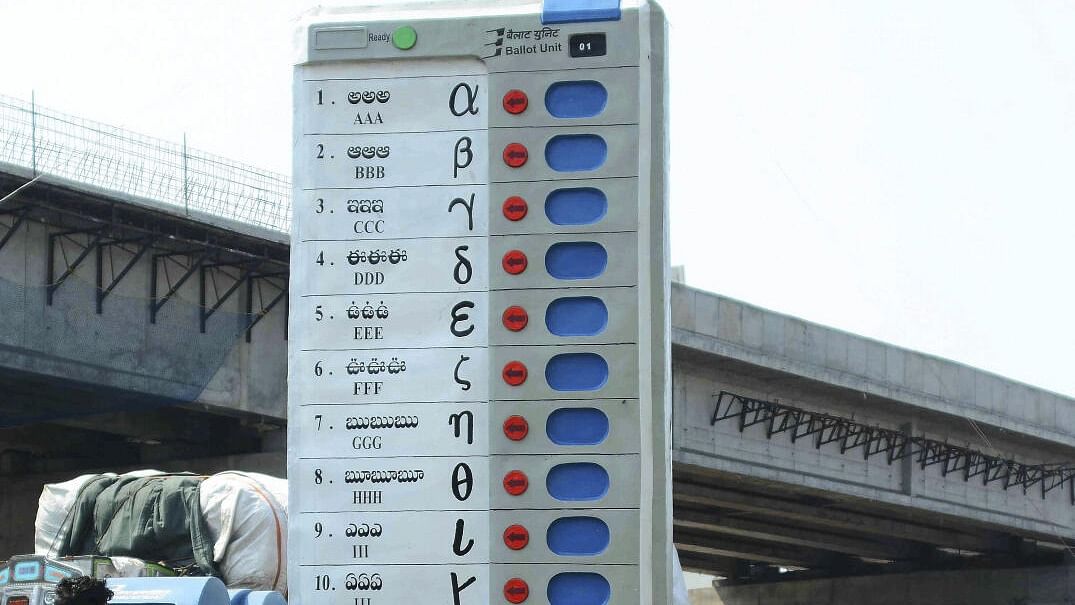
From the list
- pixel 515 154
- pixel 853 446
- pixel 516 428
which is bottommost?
pixel 516 428

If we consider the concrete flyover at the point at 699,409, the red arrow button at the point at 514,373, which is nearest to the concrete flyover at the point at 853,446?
the concrete flyover at the point at 699,409

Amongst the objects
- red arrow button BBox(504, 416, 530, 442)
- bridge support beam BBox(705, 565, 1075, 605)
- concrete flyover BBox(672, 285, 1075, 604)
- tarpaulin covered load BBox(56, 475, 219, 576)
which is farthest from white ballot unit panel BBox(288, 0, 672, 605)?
bridge support beam BBox(705, 565, 1075, 605)

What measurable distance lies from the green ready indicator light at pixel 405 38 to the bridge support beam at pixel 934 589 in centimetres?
6345

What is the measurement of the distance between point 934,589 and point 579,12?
2589 inches

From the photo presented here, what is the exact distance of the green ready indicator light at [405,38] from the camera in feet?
19.8

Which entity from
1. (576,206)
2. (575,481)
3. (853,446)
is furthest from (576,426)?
(853,446)

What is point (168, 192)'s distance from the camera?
33844 mm

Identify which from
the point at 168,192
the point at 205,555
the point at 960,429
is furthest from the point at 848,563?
the point at 205,555

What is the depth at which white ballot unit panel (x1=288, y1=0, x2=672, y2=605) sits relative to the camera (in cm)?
566

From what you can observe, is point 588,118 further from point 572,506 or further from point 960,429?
point 960,429

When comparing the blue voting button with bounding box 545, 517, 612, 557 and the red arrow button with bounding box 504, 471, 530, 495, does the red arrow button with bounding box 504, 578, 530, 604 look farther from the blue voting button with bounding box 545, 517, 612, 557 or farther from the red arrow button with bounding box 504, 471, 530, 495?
the red arrow button with bounding box 504, 471, 530, 495

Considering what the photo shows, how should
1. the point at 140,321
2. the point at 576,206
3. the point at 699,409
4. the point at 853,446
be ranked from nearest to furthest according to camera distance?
1. the point at 576,206
2. the point at 140,321
3. the point at 699,409
4. the point at 853,446

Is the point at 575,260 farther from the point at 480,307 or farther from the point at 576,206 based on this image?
the point at 480,307

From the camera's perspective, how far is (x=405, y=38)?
237 inches
